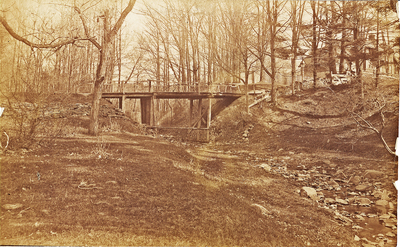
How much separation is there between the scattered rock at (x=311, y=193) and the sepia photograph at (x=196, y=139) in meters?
0.02

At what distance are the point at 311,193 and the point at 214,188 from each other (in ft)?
5.26

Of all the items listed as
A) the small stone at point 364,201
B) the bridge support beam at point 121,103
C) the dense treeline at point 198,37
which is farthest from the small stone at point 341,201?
the bridge support beam at point 121,103

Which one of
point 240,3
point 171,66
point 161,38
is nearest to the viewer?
point 240,3

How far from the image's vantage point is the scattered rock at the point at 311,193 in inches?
166

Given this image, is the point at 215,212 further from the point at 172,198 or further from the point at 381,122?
the point at 381,122

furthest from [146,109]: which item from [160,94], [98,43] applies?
[98,43]

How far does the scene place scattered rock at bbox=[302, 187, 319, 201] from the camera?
422 centimetres

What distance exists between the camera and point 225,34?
210 inches

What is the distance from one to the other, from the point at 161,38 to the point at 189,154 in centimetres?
338

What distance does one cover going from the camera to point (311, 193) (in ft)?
14.1

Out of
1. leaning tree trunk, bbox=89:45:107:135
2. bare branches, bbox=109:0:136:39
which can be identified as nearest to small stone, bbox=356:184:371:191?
leaning tree trunk, bbox=89:45:107:135

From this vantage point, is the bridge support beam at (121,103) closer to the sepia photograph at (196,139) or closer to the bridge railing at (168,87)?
the sepia photograph at (196,139)

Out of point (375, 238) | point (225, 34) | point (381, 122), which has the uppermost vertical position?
point (225, 34)

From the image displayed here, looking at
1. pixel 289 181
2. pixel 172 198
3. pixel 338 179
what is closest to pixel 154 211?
pixel 172 198
